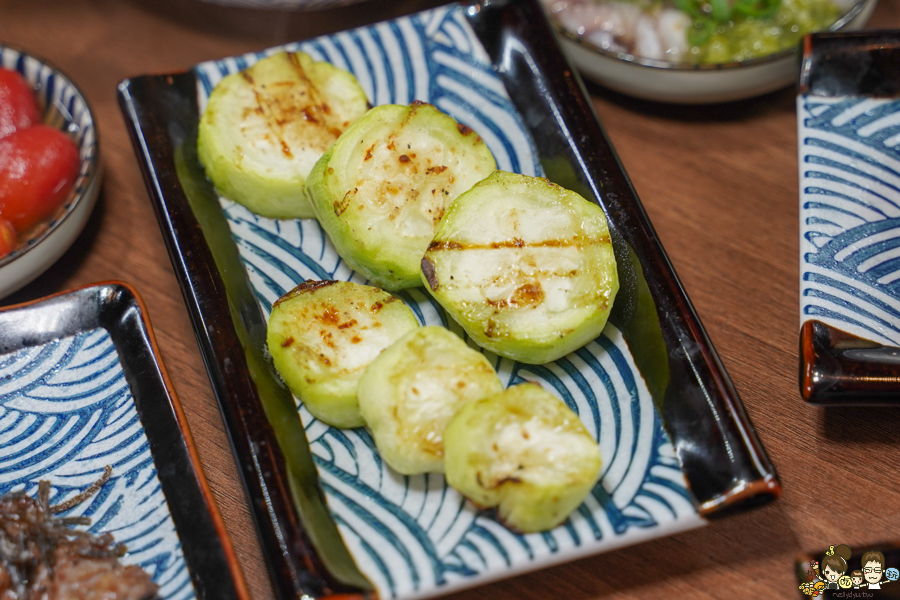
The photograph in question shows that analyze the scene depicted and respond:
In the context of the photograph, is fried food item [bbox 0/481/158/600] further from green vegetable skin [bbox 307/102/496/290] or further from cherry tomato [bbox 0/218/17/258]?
green vegetable skin [bbox 307/102/496/290]

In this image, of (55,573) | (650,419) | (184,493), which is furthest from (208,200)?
(650,419)

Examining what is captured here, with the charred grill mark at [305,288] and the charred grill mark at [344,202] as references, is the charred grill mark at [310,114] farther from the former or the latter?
the charred grill mark at [305,288]

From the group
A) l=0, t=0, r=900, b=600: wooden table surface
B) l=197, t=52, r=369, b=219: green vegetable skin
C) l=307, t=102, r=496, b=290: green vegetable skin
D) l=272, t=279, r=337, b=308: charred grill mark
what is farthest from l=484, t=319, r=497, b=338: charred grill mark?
l=197, t=52, r=369, b=219: green vegetable skin

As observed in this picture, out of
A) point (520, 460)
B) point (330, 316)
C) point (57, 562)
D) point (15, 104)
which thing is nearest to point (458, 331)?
point (330, 316)

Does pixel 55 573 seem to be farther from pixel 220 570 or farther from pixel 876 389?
pixel 876 389

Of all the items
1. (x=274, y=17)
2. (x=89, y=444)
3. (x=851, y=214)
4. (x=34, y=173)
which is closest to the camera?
(x=89, y=444)

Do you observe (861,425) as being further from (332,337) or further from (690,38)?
(690,38)
